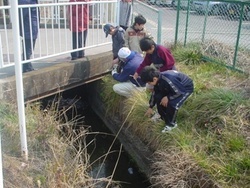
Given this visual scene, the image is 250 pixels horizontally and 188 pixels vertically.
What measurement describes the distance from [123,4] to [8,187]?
4.62 m

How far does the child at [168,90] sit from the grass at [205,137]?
193 millimetres

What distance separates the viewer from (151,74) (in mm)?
3707

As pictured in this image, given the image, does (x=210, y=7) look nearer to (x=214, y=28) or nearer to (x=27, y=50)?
(x=214, y=28)

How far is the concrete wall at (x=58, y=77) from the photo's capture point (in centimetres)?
452

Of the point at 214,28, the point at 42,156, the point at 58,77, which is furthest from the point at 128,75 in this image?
the point at 214,28

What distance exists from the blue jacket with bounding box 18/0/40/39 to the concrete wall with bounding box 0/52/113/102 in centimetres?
62

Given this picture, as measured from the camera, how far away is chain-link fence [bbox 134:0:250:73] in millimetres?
5703

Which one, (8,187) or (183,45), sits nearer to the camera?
(8,187)

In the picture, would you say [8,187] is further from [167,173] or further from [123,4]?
[123,4]

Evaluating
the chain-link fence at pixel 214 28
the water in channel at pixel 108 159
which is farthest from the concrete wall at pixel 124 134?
the chain-link fence at pixel 214 28

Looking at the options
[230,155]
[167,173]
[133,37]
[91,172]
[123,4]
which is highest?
[123,4]

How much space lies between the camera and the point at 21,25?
15.6 ft

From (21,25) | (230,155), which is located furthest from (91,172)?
(21,25)

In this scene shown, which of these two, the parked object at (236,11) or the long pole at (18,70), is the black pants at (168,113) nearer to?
the long pole at (18,70)
